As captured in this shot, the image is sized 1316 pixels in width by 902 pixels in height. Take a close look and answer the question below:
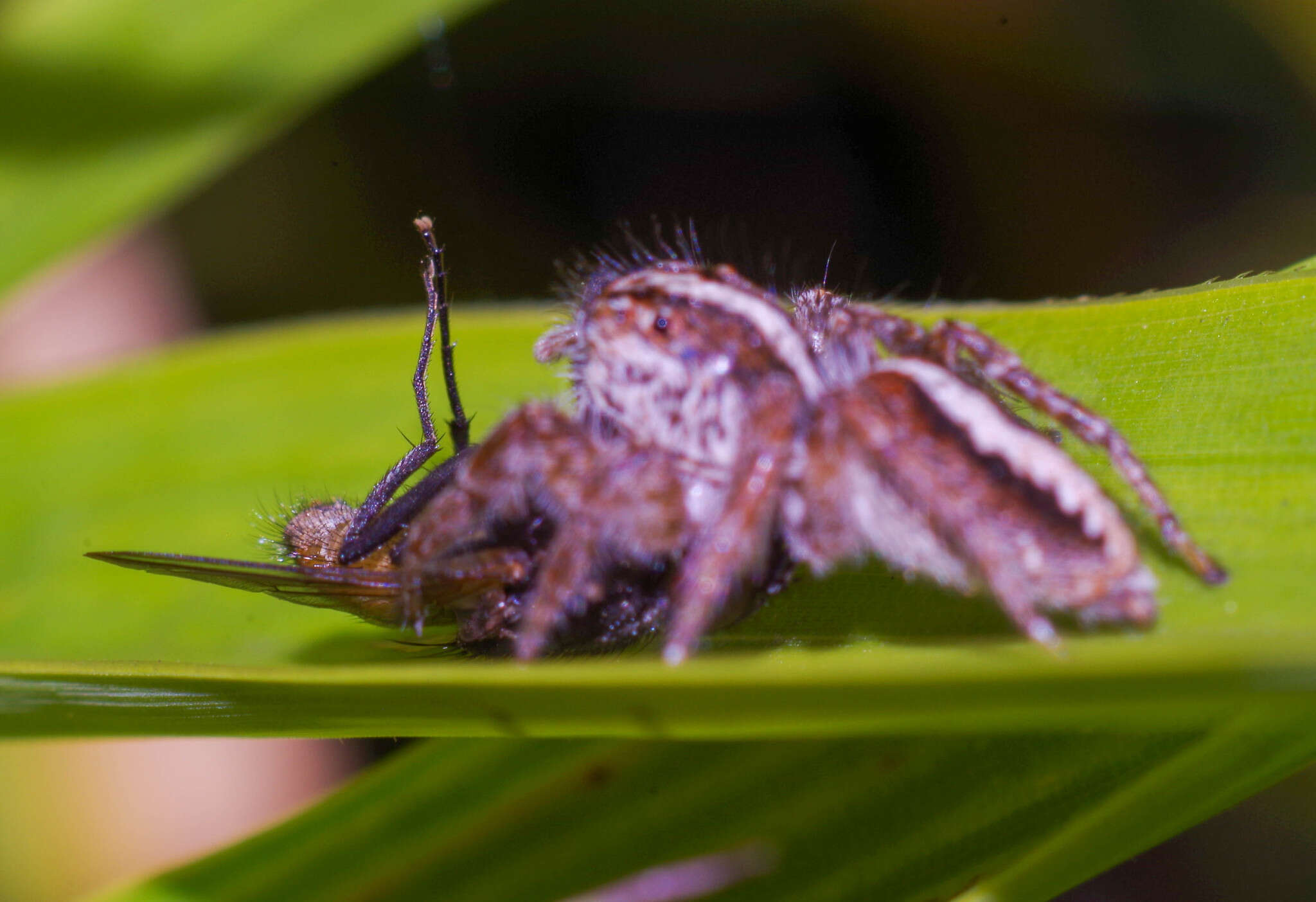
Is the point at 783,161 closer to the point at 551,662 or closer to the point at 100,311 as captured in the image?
the point at 100,311

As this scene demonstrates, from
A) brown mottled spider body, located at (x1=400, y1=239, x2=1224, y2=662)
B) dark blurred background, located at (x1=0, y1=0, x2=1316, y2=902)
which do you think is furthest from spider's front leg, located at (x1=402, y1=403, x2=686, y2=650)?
dark blurred background, located at (x1=0, y1=0, x2=1316, y2=902)

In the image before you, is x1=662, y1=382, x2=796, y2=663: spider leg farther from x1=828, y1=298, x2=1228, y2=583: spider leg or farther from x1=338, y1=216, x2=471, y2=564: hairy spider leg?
x1=338, y1=216, x2=471, y2=564: hairy spider leg

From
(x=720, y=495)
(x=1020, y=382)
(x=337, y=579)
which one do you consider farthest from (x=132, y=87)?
(x=1020, y=382)

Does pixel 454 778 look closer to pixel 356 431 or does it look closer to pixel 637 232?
pixel 356 431

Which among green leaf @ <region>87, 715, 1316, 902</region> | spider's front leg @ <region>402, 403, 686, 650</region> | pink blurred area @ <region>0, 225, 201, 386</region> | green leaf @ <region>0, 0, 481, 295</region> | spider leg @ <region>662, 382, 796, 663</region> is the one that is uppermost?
pink blurred area @ <region>0, 225, 201, 386</region>

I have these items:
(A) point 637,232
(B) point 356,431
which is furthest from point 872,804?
(A) point 637,232

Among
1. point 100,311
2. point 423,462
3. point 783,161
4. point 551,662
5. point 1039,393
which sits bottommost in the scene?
point 551,662
